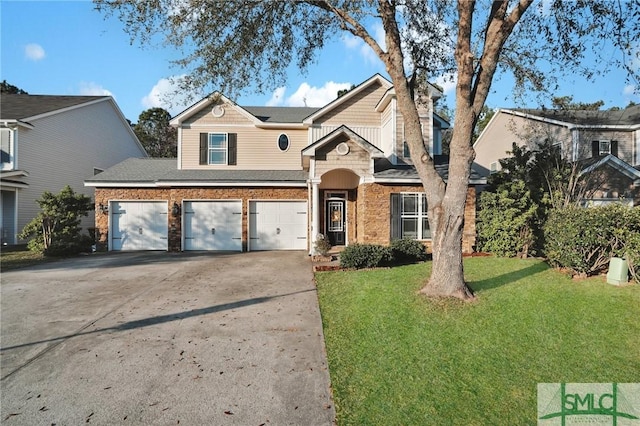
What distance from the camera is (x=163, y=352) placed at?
4.89 metres

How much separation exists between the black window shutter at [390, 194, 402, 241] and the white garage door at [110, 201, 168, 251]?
9695mm

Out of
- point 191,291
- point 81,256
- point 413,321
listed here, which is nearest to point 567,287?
point 413,321

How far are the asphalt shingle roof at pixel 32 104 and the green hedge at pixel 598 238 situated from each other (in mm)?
21792

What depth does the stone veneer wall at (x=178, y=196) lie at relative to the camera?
14852mm

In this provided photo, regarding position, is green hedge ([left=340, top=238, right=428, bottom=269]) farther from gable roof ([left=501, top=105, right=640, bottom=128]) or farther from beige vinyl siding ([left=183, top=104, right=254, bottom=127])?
gable roof ([left=501, top=105, right=640, bottom=128])

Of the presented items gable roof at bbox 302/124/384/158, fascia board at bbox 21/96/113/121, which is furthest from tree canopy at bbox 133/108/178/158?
gable roof at bbox 302/124/384/158

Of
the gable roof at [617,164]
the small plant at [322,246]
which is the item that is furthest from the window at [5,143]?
the gable roof at [617,164]

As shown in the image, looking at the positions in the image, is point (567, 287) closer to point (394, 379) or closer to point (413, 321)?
point (413, 321)

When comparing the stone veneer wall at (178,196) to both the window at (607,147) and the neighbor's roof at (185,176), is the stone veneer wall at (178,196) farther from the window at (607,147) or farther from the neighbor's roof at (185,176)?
the window at (607,147)

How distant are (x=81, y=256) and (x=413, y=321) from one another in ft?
43.5

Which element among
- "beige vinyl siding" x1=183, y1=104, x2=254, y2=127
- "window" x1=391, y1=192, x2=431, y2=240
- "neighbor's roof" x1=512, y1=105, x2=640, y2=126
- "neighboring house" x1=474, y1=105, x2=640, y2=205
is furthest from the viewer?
"neighbor's roof" x1=512, y1=105, x2=640, y2=126

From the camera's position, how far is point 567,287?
713cm

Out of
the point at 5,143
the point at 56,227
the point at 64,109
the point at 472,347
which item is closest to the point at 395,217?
the point at 472,347

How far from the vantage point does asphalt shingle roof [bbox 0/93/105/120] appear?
16875mm
